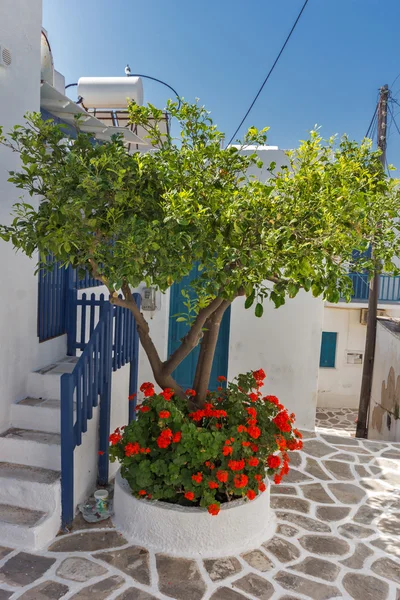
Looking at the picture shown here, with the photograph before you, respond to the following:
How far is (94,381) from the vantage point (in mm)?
4410

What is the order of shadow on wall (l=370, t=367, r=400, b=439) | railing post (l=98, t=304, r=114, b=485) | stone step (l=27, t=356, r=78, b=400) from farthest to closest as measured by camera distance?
1. shadow on wall (l=370, t=367, r=400, b=439)
2. stone step (l=27, t=356, r=78, b=400)
3. railing post (l=98, t=304, r=114, b=485)

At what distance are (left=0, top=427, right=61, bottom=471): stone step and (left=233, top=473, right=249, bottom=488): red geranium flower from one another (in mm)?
1645

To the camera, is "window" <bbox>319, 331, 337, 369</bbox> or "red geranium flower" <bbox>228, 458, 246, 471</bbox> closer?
"red geranium flower" <bbox>228, 458, 246, 471</bbox>

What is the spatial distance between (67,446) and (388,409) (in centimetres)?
→ 857

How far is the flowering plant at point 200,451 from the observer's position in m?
3.72

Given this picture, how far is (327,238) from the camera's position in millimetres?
2998

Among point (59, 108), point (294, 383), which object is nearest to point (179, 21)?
point (59, 108)

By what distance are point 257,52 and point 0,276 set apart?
46.1 ft

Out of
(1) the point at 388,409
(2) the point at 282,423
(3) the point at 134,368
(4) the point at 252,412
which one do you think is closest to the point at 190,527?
(4) the point at 252,412

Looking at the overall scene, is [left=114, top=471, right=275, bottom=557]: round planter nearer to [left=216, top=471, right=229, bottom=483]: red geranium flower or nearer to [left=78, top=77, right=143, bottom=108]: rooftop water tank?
[left=216, top=471, right=229, bottom=483]: red geranium flower

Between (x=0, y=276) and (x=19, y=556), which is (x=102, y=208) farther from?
(x=19, y=556)

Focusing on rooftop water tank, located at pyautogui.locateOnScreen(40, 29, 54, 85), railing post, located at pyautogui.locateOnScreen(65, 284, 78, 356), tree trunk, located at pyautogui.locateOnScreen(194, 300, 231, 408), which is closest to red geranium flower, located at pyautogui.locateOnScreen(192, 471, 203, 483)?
tree trunk, located at pyautogui.locateOnScreen(194, 300, 231, 408)

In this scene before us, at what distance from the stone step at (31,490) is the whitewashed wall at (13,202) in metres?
0.67

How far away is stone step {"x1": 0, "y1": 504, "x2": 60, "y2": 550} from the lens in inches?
143
